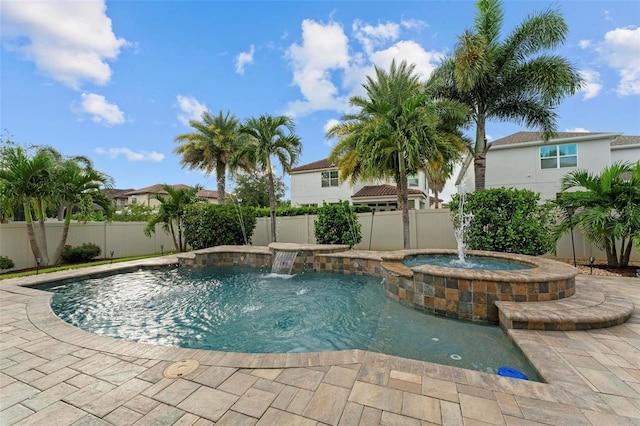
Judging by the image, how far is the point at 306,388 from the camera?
2.29 metres

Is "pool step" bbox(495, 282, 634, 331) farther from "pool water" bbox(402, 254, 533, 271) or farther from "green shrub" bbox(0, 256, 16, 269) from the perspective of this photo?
"green shrub" bbox(0, 256, 16, 269)

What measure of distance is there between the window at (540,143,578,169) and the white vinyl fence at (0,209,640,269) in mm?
7829

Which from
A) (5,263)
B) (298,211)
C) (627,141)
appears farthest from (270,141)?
(627,141)

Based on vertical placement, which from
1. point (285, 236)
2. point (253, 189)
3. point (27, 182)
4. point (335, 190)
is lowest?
point (285, 236)

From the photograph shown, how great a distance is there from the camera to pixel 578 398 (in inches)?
83.4

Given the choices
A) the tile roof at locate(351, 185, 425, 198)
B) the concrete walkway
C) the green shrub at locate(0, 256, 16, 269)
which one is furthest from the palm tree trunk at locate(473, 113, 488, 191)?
the green shrub at locate(0, 256, 16, 269)

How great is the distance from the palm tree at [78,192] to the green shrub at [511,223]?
14219 mm

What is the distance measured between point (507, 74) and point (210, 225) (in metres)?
14.9

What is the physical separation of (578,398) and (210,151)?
61.1 feet

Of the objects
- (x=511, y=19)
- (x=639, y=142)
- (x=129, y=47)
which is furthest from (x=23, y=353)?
(x=639, y=142)

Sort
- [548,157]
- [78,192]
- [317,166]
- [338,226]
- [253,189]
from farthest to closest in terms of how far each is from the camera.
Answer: [253,189] → [317,166] → [548,157] → [338,226] → [78,192]

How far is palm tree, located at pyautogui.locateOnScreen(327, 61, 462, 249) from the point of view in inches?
355

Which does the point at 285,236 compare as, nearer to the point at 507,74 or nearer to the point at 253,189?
the point at 507,74

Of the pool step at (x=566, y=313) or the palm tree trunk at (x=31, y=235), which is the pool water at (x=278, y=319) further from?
the palm tree trunk at (x=31, y=235)
